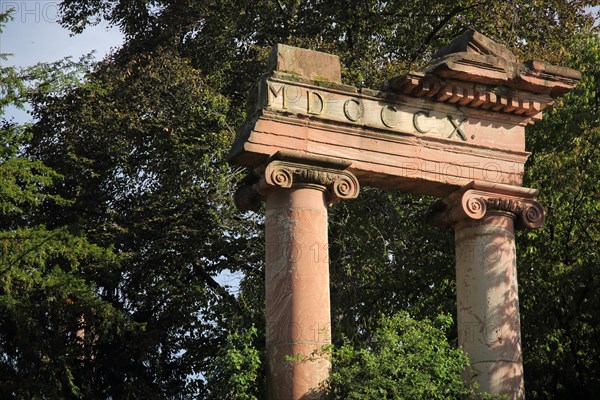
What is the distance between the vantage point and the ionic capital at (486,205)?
1959cm

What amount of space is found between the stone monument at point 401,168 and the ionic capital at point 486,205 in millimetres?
21

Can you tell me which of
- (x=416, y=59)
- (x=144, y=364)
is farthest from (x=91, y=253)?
(x=416, y=59)

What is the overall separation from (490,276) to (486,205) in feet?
3.55

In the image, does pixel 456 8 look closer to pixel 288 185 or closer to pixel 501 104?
pixel 501 104

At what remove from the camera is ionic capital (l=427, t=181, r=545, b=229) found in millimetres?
19594

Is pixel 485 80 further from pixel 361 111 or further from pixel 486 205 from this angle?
pixel 361 111

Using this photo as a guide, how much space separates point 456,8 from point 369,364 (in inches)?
A: 639

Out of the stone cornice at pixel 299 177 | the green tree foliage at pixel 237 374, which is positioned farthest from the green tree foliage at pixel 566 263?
the green tree foliage at pixel 237 374

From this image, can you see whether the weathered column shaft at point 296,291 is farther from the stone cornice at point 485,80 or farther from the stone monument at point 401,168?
the stone cornice at point 485,80

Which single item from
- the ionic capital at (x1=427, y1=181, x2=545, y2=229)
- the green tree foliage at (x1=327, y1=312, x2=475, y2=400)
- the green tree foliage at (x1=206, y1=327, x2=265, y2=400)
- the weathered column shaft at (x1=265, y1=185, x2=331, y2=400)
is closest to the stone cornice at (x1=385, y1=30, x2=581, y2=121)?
the ionic capital at (x1=427, y1=181, x2=545, y2=229)

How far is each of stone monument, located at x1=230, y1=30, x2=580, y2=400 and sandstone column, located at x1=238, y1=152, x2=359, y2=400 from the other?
0.8 inches

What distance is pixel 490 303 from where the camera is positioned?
19.3 metres

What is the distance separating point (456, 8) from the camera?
3191 cm

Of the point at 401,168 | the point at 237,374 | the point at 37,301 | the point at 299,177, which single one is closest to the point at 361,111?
A: the point at 401,168
